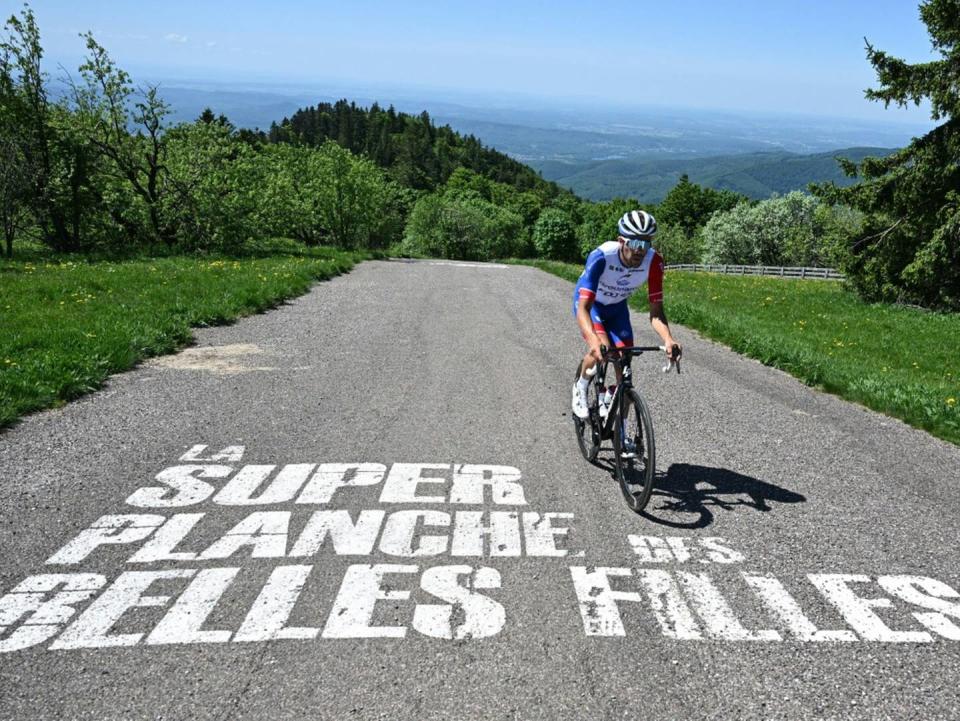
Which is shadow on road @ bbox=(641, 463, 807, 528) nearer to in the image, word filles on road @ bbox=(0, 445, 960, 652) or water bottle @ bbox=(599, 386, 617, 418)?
word filles on road @ bbox=(0, 445, 960, 652)

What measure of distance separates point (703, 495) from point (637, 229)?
232 cm

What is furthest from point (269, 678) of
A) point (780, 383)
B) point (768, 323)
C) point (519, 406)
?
point (768, 323)

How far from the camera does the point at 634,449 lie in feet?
18.5

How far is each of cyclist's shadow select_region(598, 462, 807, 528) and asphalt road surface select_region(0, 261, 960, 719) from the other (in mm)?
39

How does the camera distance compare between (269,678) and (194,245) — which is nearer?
(269,678)

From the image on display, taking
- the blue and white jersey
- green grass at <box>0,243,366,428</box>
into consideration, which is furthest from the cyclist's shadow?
green grass at <box>0,243,366,428</box>

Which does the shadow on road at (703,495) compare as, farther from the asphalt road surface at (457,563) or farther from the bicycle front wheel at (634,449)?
the bicycle front wheel at (634,449)

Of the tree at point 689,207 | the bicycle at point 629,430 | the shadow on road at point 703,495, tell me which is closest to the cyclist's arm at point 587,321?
the bicycle at point 629,430

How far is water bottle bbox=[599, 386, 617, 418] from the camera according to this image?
20.1 feet

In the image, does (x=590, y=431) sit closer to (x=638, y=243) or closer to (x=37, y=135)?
(x=638, y=243)

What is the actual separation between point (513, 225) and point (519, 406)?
111 m

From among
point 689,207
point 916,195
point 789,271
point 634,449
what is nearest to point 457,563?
point 634,449

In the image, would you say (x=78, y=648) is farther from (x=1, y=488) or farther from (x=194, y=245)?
(x=194, y=245)

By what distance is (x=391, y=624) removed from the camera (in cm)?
381
